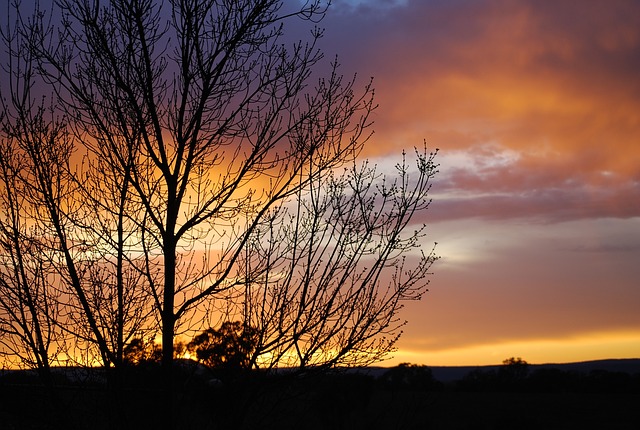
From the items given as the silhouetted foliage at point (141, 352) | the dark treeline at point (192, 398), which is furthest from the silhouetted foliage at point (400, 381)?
the silhouetted foliage at point (141, 352)

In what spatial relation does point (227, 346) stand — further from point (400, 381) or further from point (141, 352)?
point (400, 381)

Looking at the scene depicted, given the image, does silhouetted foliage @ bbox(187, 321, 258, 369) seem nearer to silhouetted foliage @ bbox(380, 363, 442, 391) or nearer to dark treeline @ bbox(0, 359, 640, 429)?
dark treeline @ bbox(0, 359, 640, 429)

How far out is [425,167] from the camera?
688 centimetres

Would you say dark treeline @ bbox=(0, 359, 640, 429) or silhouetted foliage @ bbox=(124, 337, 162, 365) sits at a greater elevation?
silhouetted foliage @ bbox=(124, 337, 162, 365)

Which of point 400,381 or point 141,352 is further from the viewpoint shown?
point 400,381

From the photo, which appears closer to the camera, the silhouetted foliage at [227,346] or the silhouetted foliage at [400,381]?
the silhouetted foliage at [227,346]

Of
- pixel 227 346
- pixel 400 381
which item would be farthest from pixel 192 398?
pixel 400 381

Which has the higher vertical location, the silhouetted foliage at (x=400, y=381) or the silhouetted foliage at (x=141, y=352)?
the silhouetted foliage at (x=141, y=352)

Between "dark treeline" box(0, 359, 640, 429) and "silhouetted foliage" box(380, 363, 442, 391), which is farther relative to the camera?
"silhouetted foliage" box(380, 363, 442, 391)

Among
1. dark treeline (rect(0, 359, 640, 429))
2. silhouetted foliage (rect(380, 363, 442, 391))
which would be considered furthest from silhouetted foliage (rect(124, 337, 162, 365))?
silhouetted foliage (rect(380, 363, 442, 391))

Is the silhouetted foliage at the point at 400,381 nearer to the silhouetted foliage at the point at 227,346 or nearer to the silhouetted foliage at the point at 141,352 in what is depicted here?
the silhouetted foliage at the point at 227,346

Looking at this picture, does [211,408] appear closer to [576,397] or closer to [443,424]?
[443,424]

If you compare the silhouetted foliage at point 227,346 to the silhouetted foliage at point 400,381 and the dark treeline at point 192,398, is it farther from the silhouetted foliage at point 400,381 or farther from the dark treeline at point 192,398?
the silhouetted foliage at point 400,381

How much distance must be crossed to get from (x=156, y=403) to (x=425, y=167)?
3275 mm
